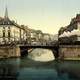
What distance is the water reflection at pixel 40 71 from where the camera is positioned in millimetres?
54844

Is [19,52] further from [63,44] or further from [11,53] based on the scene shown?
[63,44]

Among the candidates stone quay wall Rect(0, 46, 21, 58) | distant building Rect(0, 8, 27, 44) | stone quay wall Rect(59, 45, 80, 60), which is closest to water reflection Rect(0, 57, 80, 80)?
stone quay wall Rect(0, 46, 21, 58)

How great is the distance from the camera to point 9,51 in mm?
90375

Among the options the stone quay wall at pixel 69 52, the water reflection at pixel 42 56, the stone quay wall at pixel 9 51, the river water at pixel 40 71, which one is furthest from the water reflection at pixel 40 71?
the water reflection at pixel 42 56

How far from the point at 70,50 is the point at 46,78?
3105 centimetres

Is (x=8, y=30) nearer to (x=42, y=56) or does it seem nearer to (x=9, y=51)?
(x=42, y=56)

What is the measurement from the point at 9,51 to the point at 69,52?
1838 centimetres

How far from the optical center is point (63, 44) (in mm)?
87750

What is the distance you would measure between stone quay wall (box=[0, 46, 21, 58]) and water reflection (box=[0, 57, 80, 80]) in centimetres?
338

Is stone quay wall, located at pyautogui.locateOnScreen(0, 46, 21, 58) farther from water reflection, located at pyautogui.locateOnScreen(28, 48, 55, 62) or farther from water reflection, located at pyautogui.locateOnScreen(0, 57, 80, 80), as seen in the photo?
water reflection, located at pyautogui.locateOnScreen(28, 48, 55, 62)

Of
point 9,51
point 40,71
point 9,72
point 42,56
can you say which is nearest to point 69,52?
point 9,51

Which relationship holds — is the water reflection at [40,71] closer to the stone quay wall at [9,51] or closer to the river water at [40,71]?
the river water at [40,71]

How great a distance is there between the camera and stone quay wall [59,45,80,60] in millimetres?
82575

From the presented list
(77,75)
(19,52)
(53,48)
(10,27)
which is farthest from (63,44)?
(10,27)
